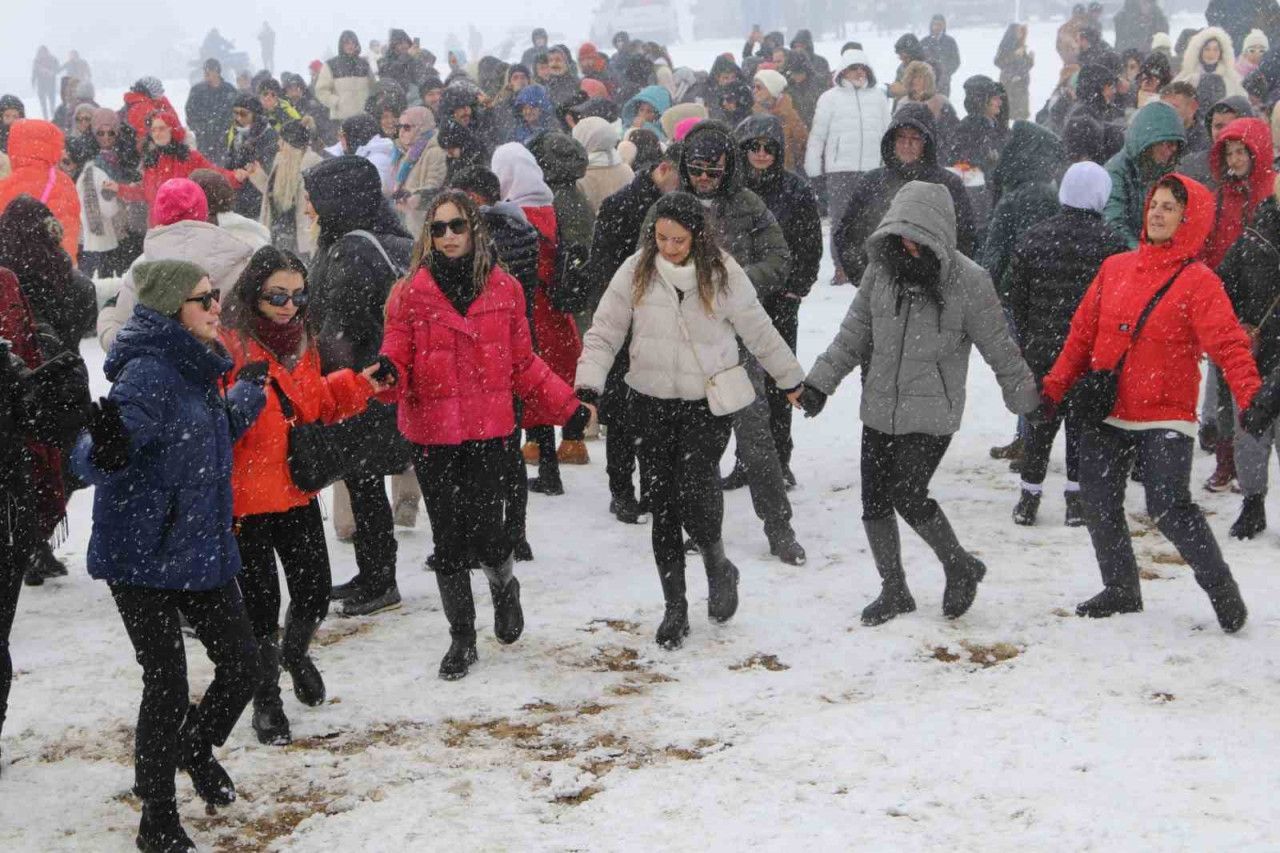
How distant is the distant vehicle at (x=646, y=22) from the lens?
48.4 m

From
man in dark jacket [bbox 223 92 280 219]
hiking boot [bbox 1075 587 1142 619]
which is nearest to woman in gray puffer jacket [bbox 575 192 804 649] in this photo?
hiking boot [bbox 1075 587 1142 619]

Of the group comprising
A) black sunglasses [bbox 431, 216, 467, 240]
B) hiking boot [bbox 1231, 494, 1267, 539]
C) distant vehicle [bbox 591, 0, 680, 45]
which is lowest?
hiking boot [bbox 1231, 494, 1267, 539]

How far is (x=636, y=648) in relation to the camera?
249 inches

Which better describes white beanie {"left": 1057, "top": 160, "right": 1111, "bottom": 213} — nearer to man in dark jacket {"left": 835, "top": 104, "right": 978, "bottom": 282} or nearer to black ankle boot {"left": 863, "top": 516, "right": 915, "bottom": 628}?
man in dark jacket {"left": 835, "top": 104, "right": 978, "bottom": 282}

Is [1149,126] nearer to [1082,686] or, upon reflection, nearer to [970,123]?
[1082,686]

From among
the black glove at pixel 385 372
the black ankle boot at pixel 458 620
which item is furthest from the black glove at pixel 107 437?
the black ankle boot at pixel 458 620

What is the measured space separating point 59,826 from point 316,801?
847 mm

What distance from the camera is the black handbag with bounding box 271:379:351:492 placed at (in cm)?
503

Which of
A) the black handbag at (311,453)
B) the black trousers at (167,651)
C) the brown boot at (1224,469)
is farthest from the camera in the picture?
the brown boot at (1224,469)

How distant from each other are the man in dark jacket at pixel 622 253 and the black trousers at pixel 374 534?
146 cm

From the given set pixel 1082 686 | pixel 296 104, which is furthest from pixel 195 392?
pixel 296 104

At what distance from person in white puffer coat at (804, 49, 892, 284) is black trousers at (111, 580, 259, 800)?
430 inches

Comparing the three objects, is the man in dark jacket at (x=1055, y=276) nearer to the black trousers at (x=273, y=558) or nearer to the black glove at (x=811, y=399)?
the black glove at (x=811, y=399)

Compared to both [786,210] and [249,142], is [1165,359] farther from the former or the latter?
[249,142]
